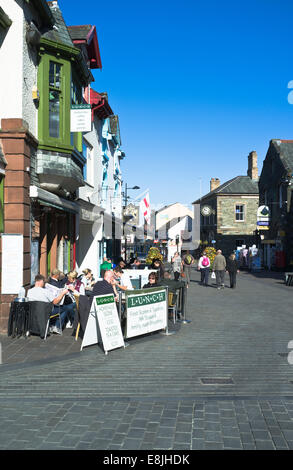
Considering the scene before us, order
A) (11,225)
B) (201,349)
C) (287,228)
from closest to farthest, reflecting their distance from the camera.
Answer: (201,349)
(11,225)
(287,228)

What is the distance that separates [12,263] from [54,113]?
4.65 meters

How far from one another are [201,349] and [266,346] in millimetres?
1327

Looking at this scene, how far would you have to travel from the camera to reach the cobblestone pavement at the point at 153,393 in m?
4.42

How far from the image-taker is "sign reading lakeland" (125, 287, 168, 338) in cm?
875

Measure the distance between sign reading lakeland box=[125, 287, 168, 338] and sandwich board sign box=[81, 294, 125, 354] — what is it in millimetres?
438

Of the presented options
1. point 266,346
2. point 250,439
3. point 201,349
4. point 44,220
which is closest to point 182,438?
point 250,439

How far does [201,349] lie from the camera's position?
814 centimetres

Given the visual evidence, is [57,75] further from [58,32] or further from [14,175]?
[14,175]

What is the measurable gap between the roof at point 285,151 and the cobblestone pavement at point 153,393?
25.7m

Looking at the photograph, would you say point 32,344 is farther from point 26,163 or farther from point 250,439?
point 250,439

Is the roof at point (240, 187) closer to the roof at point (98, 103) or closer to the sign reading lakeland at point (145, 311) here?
the roof at point (98, 103)

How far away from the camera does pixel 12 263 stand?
9.82m

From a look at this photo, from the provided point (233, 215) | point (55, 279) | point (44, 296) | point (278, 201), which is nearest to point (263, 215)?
point (278, 201)

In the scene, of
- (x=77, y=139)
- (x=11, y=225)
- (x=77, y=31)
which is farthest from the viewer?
(x=77, y=31)
